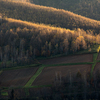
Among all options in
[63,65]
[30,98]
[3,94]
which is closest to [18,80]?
[3,94]

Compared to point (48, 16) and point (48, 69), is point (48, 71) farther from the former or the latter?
point (48, 16)

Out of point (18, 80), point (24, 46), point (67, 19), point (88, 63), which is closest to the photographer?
point (18, 80)

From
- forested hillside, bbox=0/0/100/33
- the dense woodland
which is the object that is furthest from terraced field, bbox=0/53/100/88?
forested hillside, bbox=0/0/100/33

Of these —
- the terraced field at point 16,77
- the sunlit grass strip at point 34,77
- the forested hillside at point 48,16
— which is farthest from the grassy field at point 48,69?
the forested hillside at point 48,16

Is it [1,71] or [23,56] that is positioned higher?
[23,56]

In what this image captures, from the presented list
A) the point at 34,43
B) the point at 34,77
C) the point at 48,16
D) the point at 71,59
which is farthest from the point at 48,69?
the point at 48,16

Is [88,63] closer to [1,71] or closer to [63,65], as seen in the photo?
[63,65]

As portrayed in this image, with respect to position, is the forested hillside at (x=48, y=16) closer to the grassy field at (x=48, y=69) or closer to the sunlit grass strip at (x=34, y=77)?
the grassy field at (x=48, y=69)
